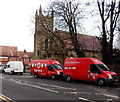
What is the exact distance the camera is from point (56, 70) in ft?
71.1

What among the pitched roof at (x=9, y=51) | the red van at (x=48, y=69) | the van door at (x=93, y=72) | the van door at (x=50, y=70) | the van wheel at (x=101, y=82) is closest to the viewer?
the van wheel at (x=101, y=82)

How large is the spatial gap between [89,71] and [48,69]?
22.7 feet

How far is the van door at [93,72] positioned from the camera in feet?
53.8

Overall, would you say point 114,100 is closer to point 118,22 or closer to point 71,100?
point 71,100

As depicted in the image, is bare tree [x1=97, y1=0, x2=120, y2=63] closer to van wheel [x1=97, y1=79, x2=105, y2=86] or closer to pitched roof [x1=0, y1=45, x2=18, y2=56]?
van wheel [x1=97, y1=79, x2=105, y2=86]

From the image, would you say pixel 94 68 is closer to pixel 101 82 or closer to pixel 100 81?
pixel 100 81

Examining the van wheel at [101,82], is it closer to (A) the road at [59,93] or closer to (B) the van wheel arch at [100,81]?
(B) the van wheel arch at [100,81]

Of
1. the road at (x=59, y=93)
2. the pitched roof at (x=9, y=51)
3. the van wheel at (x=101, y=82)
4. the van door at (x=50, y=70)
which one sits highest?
the pitched roof at (x=9, y=51)

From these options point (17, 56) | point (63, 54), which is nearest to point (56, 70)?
point (63, 54)

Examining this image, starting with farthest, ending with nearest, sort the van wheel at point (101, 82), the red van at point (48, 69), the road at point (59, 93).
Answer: the red van at point (48, 69), the van wheel at point (101, 82), the road at point (59, 93)

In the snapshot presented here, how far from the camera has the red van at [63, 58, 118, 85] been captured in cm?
1596

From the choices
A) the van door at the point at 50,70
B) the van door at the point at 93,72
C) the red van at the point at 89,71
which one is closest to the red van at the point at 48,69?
the van door at the point at 50,70

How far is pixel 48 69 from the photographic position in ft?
73.9

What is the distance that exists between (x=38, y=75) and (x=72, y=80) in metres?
6.21
